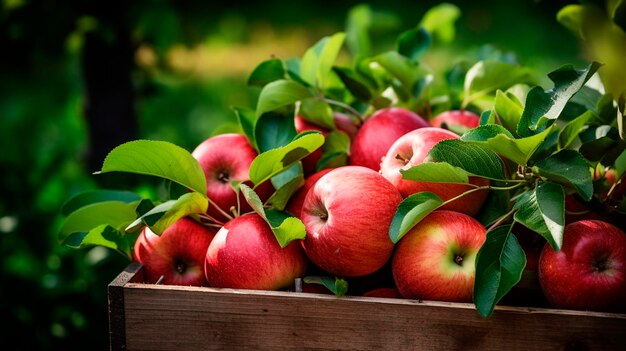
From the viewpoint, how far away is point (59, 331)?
1723mm

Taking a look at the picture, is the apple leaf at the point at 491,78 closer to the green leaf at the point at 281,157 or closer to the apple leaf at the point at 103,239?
the green leaf at the point at 281,157

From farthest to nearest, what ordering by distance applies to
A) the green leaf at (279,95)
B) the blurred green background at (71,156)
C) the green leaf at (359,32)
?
the blurred green background at (71,156)
the green leaf at (359,32)
the green leaf at (279,95)

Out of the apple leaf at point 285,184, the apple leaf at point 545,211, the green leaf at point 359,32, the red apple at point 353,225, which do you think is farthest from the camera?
the green leaf at point 359,32

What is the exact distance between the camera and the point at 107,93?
1944 mm

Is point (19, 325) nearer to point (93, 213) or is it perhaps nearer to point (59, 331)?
point (59, 331)

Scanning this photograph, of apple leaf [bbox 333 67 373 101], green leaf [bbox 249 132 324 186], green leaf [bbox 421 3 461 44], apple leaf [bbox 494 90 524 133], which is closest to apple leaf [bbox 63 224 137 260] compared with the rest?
green leaf [bbox 249 132 324 186]

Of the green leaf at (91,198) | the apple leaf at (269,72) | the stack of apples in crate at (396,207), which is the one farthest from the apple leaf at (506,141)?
the green leaf at (91,198)

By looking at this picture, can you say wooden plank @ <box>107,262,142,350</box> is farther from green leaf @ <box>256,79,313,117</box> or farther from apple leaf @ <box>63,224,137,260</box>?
green leaf @ <box>256,79,313,117</box>

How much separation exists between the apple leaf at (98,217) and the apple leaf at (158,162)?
4.9 inches

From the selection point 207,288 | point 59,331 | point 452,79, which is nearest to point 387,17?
point 452,79

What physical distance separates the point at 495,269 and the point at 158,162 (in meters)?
0.47

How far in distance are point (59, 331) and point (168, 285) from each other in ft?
3.10

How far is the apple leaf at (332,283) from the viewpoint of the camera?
2.79 feet

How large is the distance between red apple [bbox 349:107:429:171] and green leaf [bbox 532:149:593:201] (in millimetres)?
266
